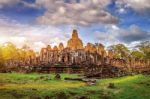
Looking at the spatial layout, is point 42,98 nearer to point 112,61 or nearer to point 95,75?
point 95,75

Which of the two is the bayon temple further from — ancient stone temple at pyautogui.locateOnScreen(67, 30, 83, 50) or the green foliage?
the green foliage

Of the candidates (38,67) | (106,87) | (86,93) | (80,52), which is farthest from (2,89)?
(80,52)

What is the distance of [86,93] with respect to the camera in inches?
1307

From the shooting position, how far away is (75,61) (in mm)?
70375

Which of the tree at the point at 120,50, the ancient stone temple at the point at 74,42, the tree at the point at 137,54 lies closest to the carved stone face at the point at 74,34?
the ancient stone temple at the point at 74,42

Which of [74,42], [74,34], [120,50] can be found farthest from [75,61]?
[120,50]

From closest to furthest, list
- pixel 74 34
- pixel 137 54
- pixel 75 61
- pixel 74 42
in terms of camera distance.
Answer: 1. pixel 75 61
2. pixel 74 42
3. pixel 74 34
4. pixel 137 54

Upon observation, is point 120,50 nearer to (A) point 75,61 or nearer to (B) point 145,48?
(B) point 145,48

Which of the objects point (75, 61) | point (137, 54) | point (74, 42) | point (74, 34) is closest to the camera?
point (75, 61)

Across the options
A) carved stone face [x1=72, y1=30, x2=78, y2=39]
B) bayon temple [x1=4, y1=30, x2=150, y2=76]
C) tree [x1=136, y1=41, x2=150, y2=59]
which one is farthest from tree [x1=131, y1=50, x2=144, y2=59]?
carved stone face [x1=72, y1=30, x2=78, y2=39]

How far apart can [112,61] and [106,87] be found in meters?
40.7

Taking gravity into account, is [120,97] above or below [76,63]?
below

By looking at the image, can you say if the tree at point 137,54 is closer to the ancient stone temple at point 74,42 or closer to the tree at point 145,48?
the tree at point 145,48

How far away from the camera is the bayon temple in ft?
212
